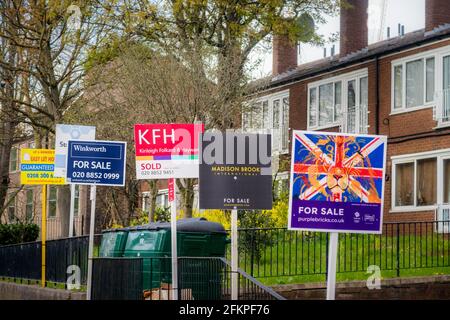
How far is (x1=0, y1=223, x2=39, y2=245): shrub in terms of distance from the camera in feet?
128

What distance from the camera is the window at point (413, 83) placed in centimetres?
3112

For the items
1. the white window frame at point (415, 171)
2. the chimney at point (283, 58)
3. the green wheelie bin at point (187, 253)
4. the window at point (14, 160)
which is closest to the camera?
the green wheelie bin at point (187, 253)

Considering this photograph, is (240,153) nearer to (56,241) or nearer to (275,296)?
(275,296)

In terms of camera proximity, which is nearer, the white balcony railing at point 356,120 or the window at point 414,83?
the window at point 414,83

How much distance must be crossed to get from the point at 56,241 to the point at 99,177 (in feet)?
16.1

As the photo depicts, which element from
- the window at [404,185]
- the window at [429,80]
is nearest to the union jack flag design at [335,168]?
the window at [429,80]

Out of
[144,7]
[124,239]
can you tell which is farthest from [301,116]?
[124,239]

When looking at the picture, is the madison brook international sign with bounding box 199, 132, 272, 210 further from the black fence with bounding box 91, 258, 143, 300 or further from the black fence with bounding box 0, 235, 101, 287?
the black fence with bounding box 0, 235, 101, 287

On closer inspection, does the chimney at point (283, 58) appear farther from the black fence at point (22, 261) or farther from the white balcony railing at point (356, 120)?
the black fence at point (22, 261)

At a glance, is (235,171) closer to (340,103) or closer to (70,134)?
(70,134)

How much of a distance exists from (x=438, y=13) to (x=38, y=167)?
590 inches

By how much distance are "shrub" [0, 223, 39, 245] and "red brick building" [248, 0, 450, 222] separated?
10.2 metres

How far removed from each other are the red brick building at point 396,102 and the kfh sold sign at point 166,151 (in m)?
12.8

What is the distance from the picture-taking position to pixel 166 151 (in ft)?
52.5
